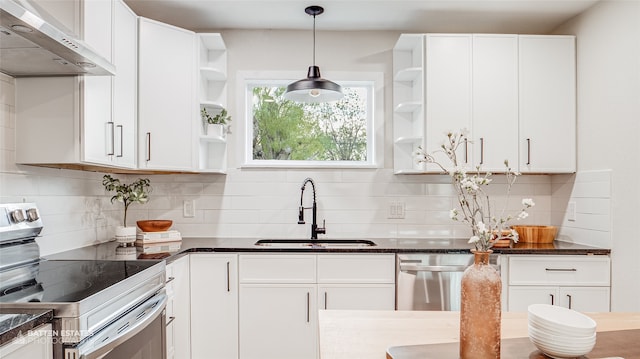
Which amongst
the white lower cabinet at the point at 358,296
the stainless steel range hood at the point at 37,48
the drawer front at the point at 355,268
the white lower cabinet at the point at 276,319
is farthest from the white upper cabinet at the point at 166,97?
the white lower cabinet at the point at 358,296

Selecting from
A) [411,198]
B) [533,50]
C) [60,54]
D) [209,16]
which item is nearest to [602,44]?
[533,50]

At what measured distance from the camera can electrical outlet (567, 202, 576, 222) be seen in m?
2.94

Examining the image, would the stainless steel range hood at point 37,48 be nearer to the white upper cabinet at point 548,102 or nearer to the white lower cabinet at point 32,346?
the white lower cabinet at point 32,346

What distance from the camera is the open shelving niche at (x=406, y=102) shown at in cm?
301

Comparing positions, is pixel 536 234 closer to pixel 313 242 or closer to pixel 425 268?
pixel 425 268

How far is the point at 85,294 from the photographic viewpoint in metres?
1.41

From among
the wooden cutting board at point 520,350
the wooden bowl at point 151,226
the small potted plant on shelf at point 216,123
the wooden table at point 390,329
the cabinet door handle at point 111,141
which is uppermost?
the small potted plant on shelf at point 216,123

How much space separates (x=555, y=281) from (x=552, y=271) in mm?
67

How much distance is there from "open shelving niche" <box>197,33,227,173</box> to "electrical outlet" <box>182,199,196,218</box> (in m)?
0.30

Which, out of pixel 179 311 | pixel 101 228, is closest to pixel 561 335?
pixel 179 311

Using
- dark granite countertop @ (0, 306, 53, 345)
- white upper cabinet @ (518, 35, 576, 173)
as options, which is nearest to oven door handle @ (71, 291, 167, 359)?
dark granite countertop @ (0, 306, 53, 345)

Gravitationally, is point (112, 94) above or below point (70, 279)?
above

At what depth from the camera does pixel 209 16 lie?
298 centimetres

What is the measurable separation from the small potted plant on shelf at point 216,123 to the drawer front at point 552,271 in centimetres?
218
